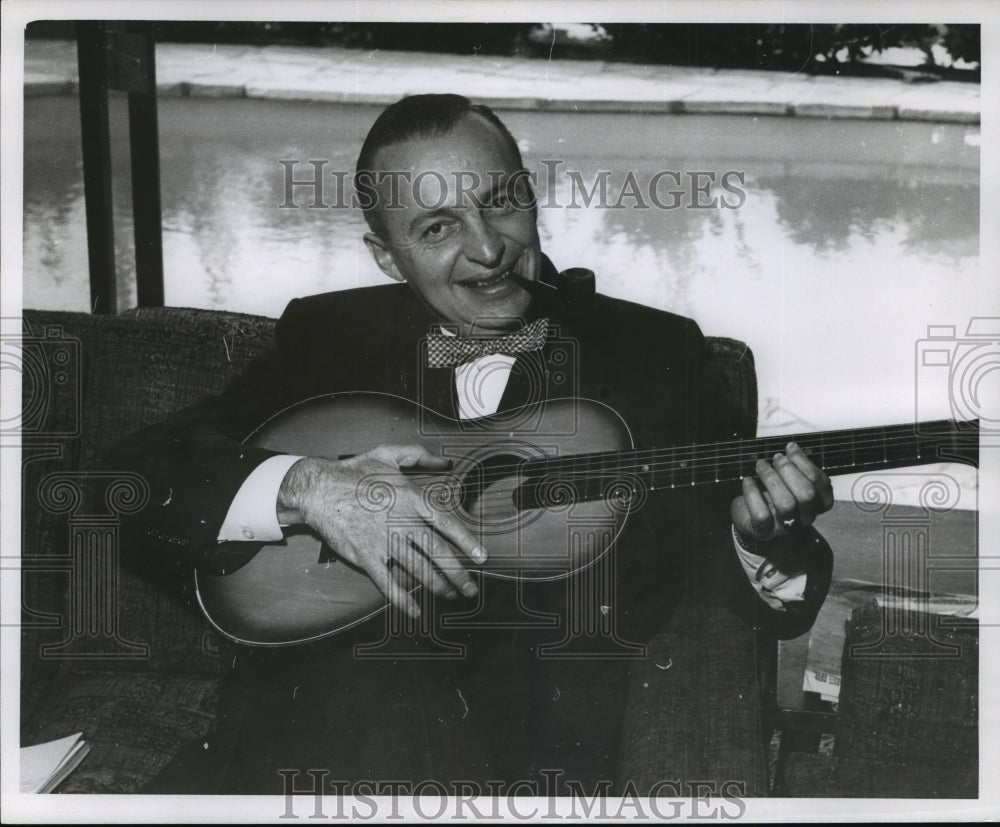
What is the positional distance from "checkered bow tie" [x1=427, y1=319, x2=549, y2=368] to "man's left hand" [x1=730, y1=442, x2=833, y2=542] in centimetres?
56

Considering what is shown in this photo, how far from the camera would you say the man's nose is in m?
2.20

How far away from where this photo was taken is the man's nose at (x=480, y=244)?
7.22 feet

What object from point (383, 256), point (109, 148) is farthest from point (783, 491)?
point (109, 148)

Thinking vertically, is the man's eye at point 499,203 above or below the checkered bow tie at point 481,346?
above

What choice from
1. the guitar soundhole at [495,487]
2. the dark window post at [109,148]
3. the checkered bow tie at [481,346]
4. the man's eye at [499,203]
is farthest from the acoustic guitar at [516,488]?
the dark window post at [109,148]

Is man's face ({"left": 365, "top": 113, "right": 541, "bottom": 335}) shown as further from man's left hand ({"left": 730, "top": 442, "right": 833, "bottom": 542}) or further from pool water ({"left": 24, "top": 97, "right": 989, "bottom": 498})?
man's left hand ({"left": 730, "top": 442, "right": 833, "bottom": 542})

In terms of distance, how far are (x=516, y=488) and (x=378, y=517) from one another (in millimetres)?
313

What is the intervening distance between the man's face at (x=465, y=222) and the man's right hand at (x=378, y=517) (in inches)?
14.1

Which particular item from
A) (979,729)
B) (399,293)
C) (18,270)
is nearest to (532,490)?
(399,293)

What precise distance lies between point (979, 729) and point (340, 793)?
1468 mm

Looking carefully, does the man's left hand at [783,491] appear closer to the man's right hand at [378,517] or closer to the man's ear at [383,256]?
the man's right hand at [378,517]

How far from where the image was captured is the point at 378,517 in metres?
2.17

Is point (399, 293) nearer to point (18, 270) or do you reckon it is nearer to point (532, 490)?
point (532, 490)

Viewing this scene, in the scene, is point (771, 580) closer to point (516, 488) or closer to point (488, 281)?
point (516, 488)
